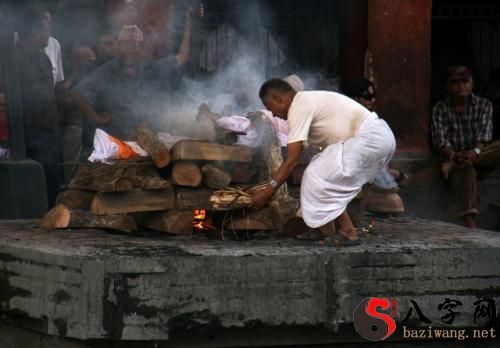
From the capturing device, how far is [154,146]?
261 inches

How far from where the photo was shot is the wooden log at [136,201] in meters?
6.55

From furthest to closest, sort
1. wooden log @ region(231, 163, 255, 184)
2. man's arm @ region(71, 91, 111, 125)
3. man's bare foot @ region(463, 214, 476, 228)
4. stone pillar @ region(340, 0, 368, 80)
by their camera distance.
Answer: stone pillar @ region(340, 0, 368, 80) < man's bare foot @ region(463, 214, 476, 228) < man's arm @ region(71, 91, 111, 125) < wooden log @ region(231, 163, 255, 184)

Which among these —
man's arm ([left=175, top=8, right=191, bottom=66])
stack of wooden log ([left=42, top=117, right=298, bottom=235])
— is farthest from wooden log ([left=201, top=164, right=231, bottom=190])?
man's arm ([left=175, top=8, right=191, bottom=66])

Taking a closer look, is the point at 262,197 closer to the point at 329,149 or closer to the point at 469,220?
the point at 329,149

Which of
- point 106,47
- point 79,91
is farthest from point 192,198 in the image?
point 106,47

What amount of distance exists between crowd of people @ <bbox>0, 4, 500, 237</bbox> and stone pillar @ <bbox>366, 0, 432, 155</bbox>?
0.22 meters

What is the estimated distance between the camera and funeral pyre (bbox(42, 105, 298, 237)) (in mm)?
6496

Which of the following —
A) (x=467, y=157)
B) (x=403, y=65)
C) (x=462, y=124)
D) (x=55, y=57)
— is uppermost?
(x=55, y=57)

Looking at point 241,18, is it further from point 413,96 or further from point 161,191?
point 161,191

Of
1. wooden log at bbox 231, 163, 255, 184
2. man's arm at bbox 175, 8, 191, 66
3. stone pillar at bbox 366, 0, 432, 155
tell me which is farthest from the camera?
stone pillar at bbox 366, 0, 432, 155

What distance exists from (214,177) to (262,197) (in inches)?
16.9

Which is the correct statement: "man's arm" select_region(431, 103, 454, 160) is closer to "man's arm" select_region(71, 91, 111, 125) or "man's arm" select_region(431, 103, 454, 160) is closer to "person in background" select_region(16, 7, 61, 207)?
"man's arm" select_region(71, 91, 111, 125)

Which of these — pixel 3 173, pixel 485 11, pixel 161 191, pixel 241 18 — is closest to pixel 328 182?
pixel 161 191

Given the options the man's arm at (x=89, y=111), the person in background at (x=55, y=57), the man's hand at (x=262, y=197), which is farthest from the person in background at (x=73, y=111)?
the man's hand at (x=262, y=197)
